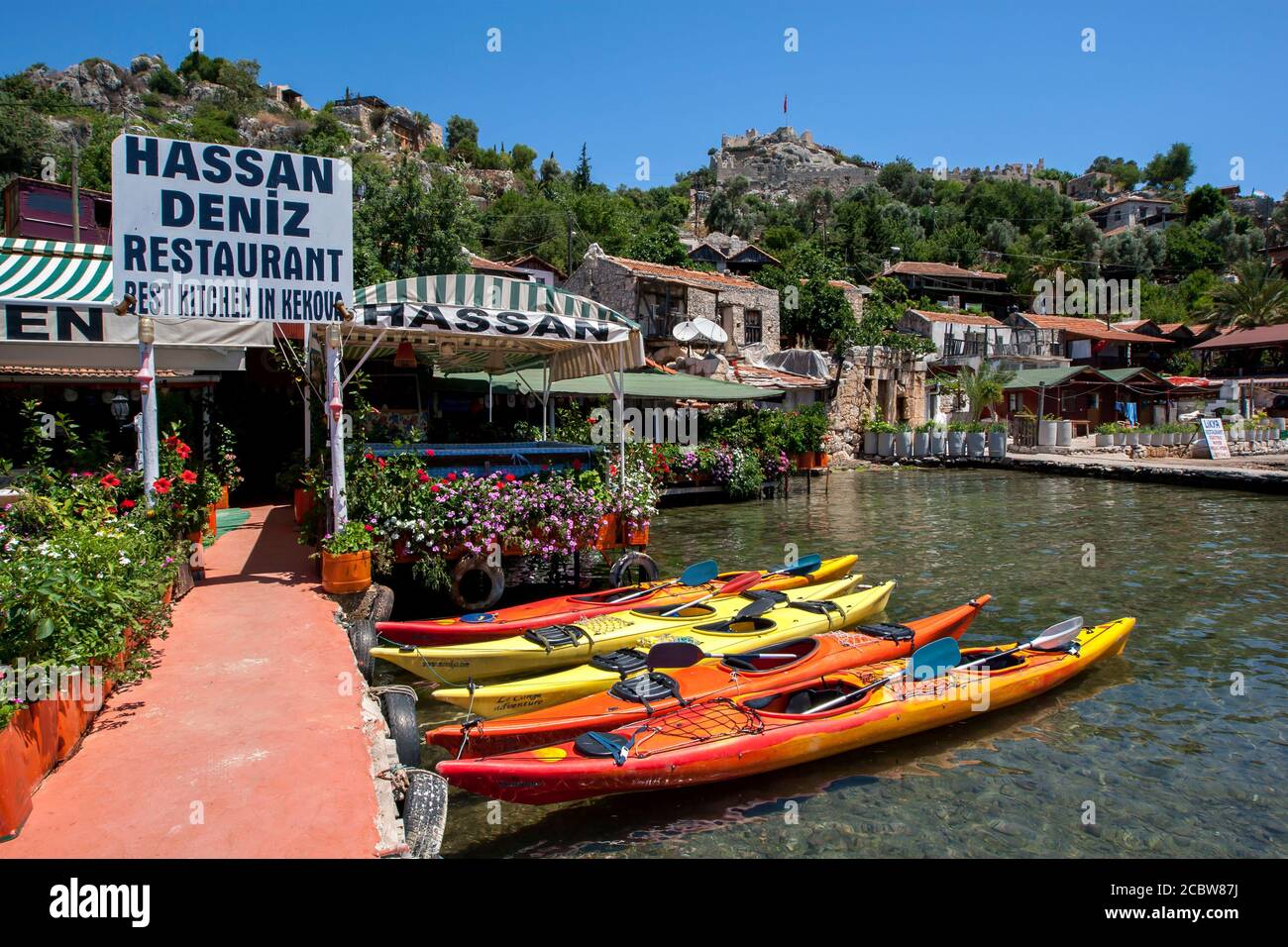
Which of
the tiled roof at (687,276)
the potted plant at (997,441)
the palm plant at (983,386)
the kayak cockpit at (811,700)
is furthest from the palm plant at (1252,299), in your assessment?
the kayak cockpit at (811,700)

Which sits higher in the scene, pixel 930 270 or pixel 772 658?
pixel 930 270

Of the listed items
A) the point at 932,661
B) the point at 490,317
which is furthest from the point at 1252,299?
the point at 490,317

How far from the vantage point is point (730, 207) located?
8644 centimetres

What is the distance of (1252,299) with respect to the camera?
54344mm

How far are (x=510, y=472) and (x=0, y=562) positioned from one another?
18.8 ft

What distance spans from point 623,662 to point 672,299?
3214cm

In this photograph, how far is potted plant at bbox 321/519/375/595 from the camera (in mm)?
8422

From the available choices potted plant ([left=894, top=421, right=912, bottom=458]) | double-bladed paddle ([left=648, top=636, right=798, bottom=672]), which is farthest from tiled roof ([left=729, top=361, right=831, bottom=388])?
double-bladed paddle ([left=648, top=636, right=798, bottom=672])

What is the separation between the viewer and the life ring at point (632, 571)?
36.7ft

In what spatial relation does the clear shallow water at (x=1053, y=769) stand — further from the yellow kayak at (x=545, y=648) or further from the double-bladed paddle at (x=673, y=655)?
the double-bladed paddle at (x=673, y=655)

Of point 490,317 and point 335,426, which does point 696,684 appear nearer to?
point 335,426

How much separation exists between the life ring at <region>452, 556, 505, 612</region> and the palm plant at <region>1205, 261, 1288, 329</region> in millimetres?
62393
